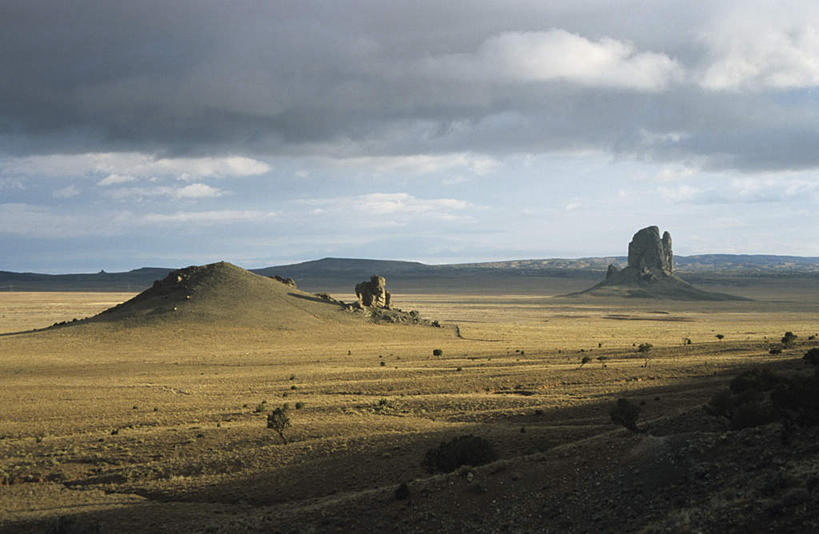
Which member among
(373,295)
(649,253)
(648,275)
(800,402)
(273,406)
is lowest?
(273,406)

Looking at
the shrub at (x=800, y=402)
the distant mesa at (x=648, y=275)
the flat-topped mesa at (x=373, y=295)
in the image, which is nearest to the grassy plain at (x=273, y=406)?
the shrub at (x=800, y=402)

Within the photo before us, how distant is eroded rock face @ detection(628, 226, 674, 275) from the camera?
16012 cm

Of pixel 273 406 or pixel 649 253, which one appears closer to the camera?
pixel 273 406

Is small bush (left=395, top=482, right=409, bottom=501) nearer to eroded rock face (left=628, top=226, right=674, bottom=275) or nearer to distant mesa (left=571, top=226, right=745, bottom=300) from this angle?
distant mesa (left=571, top=226, right=745, bottom=300)

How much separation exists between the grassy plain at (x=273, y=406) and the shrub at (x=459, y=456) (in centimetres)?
99

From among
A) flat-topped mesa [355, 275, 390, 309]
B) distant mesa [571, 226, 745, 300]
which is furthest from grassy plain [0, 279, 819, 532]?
distant mesa [571, 226, 745, 300]

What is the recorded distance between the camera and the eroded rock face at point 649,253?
6304 inches

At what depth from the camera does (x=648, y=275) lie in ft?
514

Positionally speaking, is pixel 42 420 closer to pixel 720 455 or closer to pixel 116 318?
pixel 720 455

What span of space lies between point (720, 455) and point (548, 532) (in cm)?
437

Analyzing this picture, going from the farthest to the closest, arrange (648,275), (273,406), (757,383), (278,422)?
(648,275) → (273,406) → (278,422) → (757,383)

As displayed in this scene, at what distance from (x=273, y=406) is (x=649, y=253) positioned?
147 m

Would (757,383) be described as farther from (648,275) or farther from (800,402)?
(648,275)

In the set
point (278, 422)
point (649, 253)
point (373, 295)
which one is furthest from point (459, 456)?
point (649, 253)
